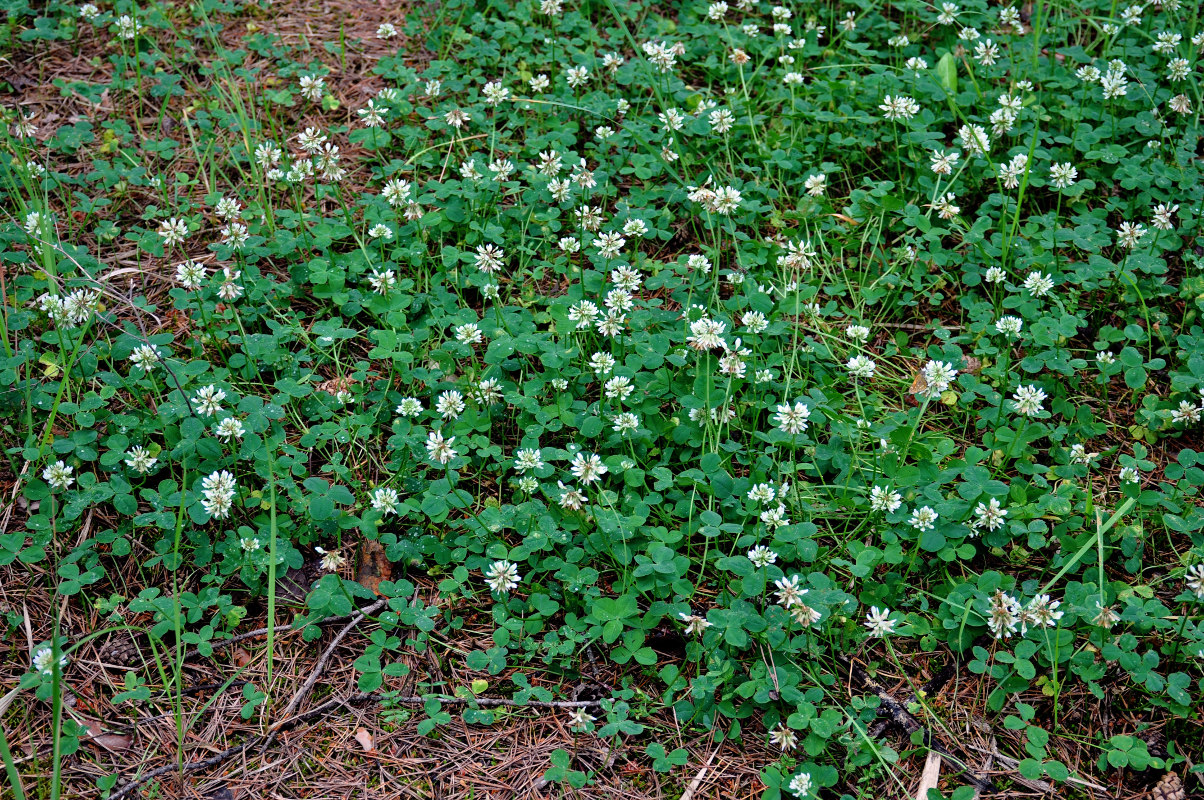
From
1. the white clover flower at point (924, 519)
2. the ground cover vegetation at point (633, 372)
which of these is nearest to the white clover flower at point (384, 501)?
the ground cover vegetation at point (633, 372)

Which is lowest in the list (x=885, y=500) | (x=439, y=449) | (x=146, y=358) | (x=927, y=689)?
(x=927, y=689)

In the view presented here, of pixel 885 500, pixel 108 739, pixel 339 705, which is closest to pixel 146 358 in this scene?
pixel 108 739

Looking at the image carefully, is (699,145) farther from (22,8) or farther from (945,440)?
(22,8)

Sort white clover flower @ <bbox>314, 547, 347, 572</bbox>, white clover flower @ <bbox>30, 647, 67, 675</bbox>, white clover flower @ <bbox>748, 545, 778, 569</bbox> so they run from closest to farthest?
white clover flower @ <bbox>30, 647, 67, 675</bbox>, white clover flower @ <bbox>748, 545, 778, 569</bbox>, white clover flower @ <bbox>314, 547, 347, 572</bbox>

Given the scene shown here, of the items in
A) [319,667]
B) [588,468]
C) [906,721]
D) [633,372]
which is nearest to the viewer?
[906,721]

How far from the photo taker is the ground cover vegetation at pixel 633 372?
2.77 meters

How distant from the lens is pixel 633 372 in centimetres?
343

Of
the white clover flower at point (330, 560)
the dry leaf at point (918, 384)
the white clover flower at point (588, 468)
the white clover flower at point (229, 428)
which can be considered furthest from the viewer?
the dry leaf at point (918, 384)

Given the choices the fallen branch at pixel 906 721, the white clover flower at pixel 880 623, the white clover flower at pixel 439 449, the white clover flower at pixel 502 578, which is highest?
the white clover flower at pixel 439 449

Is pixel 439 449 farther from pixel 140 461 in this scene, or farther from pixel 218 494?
pixel 140 461

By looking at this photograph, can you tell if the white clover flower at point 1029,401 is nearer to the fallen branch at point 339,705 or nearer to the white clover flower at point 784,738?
the white clover flower at point 784,738

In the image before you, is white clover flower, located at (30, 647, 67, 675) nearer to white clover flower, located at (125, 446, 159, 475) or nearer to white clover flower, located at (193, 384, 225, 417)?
white clover flower, located at (125, 446, 159, 475)

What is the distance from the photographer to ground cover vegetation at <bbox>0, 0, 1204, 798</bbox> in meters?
2.77

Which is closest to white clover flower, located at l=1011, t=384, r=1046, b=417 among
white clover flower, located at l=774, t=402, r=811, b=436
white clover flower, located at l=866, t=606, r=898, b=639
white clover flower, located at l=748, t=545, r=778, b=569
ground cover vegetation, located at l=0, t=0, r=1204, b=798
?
ground cover vegetation, located at l=0, t=0, r=1204, b=798
